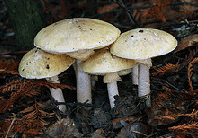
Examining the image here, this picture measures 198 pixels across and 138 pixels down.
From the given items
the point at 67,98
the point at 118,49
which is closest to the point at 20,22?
the point at 67,98

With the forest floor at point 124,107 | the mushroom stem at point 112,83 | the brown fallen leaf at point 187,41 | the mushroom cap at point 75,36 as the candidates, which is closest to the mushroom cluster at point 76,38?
the mushroom cap at point 75,36

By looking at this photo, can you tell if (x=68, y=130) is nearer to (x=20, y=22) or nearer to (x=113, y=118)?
(x=113, y=118)

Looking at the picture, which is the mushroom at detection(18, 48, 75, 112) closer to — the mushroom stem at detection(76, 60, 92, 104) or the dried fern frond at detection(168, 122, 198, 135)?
the mushroom stem at detection(76, 60, 92, 104)

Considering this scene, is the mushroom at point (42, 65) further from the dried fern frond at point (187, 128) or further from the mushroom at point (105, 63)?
the dried fern frond at point (187, 128)

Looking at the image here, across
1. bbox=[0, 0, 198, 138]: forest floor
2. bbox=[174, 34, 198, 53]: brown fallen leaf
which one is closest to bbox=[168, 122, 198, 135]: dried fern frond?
bbox=[0, 0, 198, 138]: forest floor

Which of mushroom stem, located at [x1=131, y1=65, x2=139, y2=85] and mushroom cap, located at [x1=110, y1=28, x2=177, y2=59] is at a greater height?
mushroom cap, located at [x1=110, y1=28, x2=177, y2=59]

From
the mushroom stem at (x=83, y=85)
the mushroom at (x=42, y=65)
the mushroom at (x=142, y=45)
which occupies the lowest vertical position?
the mushroom stem at (x=83, y=85)
